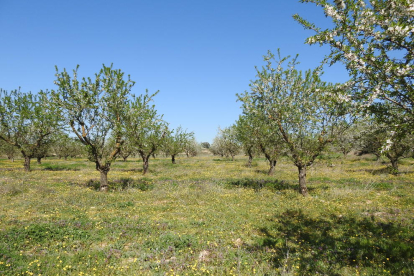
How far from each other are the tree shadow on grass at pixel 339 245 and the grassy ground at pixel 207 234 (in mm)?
37

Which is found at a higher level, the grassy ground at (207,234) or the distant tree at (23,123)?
the distant tree at (23,123)

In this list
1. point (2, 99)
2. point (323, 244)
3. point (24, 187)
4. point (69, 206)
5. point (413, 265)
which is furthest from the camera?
point (2, 99)

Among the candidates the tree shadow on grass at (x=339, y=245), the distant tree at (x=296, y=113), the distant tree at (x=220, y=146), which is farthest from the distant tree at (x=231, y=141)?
the tree shadow on grass at (x=339, y=245)

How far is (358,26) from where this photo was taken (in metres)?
6.36

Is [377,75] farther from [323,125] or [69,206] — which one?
[69,206]

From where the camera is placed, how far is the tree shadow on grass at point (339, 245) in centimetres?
712

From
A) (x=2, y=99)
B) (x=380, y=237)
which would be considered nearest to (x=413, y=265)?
(x=380, y=237)

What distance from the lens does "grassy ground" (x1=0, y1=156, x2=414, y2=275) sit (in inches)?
278

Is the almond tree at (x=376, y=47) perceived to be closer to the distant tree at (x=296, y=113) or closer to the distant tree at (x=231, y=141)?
the distant tree at (x=296, y=113)

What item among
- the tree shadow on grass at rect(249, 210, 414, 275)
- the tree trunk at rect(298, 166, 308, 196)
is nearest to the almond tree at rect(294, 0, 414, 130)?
the tree shadow on grass at rect(249, 210, 414, 275)

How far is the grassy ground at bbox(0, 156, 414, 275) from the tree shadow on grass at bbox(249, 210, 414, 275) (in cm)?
4

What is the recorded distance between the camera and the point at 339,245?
8.50 metres

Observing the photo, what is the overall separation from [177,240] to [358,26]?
948 cm

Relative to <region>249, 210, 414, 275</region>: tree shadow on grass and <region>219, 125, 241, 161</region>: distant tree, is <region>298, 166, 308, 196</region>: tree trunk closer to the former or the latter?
<region>249, 210, 414, 275</region>: tree shadow on grass
